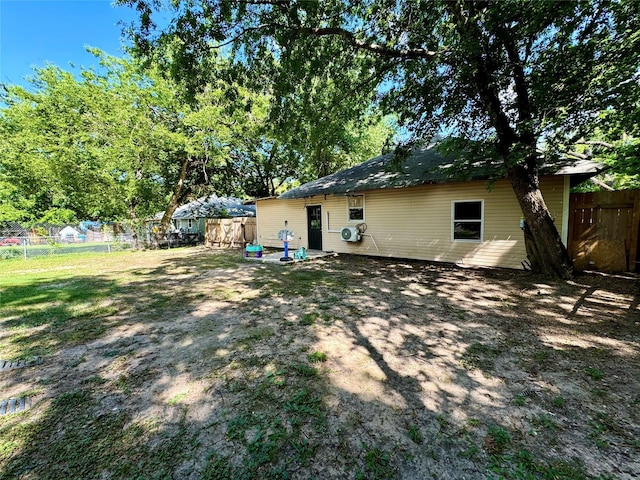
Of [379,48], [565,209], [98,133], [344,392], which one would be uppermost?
Answer: [98,133]

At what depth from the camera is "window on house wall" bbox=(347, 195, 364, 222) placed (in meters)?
10.2

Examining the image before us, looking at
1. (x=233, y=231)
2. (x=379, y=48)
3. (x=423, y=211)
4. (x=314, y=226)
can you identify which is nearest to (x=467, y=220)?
(x=423, y=211)

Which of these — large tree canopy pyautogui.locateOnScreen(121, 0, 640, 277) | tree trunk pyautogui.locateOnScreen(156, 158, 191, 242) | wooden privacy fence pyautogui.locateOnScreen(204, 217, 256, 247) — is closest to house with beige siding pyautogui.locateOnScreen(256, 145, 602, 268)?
large tree canopy pyautogui.locateOnScreen(121, 0, 640, 277)

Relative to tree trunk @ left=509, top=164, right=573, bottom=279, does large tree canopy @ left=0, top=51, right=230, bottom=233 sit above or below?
above

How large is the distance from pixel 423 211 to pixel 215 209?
13971 millimetres

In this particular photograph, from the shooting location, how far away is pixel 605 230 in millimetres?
6344

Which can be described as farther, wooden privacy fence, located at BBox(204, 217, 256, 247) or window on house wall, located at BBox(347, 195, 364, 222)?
wooden privacy fence, located at BBox(204, 217, 256, 247)

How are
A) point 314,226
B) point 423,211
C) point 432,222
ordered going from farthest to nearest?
point 314,226
point 423,211
point 432,222

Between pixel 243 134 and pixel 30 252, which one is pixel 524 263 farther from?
pixel 30 252

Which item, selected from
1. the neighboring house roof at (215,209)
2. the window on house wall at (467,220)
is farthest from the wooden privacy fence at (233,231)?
the window on house wall at (467,220)

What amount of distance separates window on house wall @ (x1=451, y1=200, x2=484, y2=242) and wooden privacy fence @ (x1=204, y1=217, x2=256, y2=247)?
32.0 feet

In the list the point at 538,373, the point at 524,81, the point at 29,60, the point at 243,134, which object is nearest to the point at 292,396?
the point at 538,373

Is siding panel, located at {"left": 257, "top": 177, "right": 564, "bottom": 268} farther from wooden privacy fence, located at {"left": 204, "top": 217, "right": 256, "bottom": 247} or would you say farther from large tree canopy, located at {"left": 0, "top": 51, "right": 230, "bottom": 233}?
large tree canopy, located at {"left": 0, "top": 51, "right": 230, "bottom": 233}

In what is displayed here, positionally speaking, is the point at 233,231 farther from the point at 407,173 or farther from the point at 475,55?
the point at 475,55
